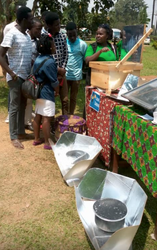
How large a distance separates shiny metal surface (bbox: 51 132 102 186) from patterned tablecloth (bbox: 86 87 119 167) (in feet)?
0.42

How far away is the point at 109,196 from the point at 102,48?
198cm

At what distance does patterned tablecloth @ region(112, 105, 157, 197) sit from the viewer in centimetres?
195

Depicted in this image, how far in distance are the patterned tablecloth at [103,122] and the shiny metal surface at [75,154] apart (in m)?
0.13

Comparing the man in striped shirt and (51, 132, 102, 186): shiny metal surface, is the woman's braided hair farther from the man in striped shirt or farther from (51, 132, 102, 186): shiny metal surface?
(51, 132, 102, 186): shiny metal surface

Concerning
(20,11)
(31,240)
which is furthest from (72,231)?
(20,11)

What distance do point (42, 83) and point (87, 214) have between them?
1840 millimetres

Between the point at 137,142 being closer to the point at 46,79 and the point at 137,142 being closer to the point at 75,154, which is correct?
Answer: the point at 75,154

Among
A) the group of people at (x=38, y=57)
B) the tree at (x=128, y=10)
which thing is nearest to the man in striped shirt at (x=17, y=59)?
the group of people at (x=38, y=57)

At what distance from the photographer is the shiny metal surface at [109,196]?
5.75 feet

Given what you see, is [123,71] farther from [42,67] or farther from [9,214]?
[9,214]

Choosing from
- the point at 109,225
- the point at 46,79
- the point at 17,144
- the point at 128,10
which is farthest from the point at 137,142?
the point at 128,10

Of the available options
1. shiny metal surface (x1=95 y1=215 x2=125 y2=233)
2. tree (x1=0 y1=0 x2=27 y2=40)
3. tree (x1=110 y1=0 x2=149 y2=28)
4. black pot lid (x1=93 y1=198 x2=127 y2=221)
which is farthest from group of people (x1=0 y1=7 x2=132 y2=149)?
tree (x1=110 y1=0 x2=149 y2=28)

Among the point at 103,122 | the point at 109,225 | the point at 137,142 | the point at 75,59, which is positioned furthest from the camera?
the point at 75,59

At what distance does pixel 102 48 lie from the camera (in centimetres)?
330
